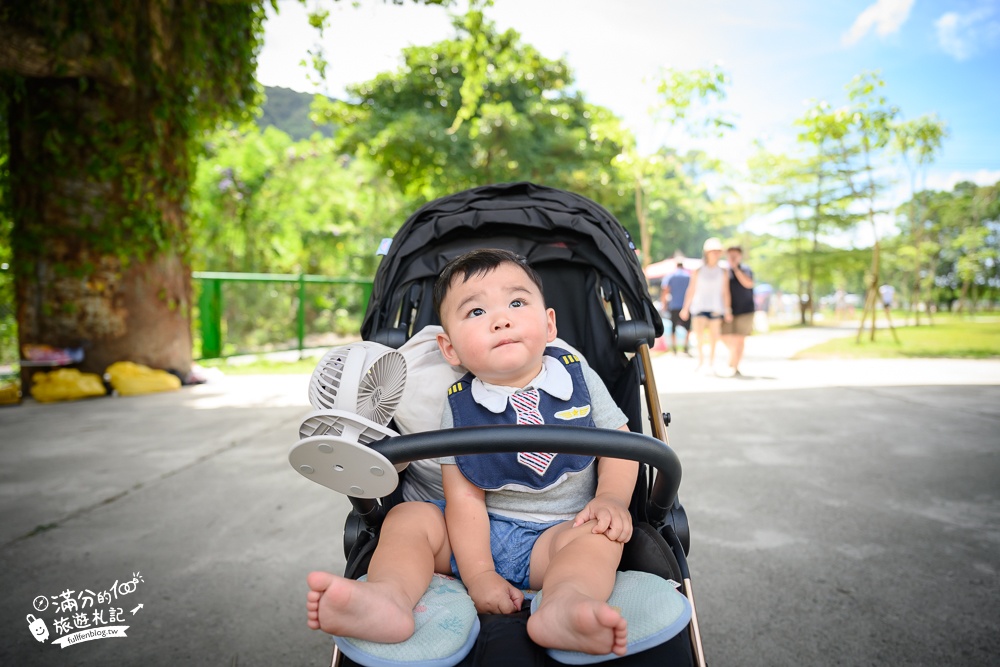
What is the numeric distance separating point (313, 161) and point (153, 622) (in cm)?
1754

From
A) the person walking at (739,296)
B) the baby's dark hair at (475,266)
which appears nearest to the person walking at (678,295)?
the person walking at (739,296)

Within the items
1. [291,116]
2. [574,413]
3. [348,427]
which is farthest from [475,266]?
[291,116]

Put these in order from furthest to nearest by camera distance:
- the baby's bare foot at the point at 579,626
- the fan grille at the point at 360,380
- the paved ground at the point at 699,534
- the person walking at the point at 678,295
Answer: the person walking at the point at 678,295
the paved ground at the point at 699,534
the fan grille at the point at 360,380
the baby's bare foot at the point at 579,626

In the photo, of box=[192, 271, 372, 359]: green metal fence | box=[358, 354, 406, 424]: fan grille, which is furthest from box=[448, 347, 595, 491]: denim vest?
box=[192, 271, 372, 359]: green metal fence

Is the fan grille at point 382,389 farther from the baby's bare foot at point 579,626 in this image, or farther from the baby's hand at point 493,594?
the baby's bare foot at point 579,626

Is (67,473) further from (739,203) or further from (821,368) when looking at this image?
(739,203)

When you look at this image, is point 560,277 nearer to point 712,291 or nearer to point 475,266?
point 475,266

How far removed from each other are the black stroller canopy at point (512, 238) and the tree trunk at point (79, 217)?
5.70m

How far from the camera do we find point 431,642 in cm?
110

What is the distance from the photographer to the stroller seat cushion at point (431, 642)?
3.52 feet

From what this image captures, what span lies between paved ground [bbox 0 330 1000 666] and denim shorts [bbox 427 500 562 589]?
29.4 inches

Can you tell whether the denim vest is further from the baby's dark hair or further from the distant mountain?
the distant mountain

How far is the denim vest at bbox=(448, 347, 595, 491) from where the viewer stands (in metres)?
1.47

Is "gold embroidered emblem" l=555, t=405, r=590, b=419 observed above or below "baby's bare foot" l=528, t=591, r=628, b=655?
above
